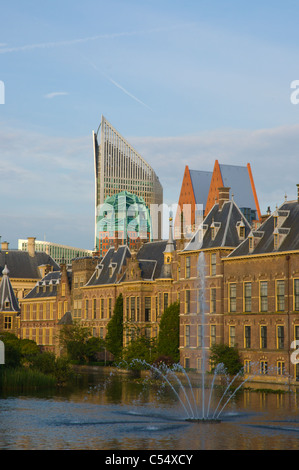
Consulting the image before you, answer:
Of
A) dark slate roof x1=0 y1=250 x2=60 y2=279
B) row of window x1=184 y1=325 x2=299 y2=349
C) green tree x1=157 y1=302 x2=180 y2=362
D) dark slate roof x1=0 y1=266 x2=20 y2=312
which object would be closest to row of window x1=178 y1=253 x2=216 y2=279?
green tree x1=157 y1=302 x2=180 y2=362

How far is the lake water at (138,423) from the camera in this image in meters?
35.3

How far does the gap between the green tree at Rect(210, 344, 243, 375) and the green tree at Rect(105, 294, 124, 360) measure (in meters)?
25.4

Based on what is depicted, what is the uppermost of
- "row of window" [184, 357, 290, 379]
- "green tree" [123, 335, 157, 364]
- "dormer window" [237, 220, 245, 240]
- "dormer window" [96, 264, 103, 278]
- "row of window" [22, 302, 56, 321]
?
"dormer window" [237, 220, 245, 240]

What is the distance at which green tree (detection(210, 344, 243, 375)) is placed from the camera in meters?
66.9

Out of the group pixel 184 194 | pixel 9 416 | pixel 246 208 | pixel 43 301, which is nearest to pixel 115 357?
pixel 43 301

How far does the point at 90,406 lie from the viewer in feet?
167

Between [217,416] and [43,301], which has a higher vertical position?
[43,301]

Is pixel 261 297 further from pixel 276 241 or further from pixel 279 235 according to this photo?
pixel 279 235

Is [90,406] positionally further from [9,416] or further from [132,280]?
[132,280]

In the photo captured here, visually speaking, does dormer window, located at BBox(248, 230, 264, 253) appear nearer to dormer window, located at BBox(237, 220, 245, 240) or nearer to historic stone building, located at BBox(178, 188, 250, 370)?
historic stone building, located at BBox(178, 188, 250, 370)

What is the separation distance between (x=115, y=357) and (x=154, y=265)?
457 inches

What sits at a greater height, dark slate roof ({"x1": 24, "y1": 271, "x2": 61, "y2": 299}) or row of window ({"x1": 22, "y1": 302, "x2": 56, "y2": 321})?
dark slate roof ({"x1": 24, "y1": 271, "x2": 61, "y2": 299})

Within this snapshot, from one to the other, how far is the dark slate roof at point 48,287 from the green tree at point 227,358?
2101 inches

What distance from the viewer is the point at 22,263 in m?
155
